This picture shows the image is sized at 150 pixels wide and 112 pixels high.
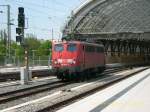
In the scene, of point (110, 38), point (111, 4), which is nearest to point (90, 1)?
point (111, 4)

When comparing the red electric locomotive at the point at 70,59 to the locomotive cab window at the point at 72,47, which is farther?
the locomotive cab window at the point at 72,47

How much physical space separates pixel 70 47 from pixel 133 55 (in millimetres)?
70683

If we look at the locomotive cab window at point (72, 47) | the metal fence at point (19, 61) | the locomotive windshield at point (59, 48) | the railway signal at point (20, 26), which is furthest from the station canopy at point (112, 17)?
the railway signal at point (20, 26)

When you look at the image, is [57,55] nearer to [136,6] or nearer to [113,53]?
[113,53]

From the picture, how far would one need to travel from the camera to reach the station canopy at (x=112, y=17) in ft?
318

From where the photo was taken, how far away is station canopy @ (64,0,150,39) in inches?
3816

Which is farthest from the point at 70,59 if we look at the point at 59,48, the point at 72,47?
the point at 59,48

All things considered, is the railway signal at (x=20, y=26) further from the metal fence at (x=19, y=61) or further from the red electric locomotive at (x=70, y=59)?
the metal fence at (x=19, y=61)

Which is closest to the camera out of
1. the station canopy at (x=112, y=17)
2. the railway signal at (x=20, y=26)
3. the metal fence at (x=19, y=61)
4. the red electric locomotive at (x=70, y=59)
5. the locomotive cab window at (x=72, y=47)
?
the railway signal at (x=20, y=26)

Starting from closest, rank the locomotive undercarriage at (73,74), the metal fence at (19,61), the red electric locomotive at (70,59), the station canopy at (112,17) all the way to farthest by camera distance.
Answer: the locomotive undercarriage at (73,74)
the red electric locomotive at (70,59)
the metal fence at (19,61)
the station canopy at (112,17)

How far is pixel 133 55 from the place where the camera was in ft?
338

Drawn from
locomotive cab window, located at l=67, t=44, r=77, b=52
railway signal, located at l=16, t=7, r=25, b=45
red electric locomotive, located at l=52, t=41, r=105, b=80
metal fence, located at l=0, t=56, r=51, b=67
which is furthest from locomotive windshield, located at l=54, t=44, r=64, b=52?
metal fence, located at l=0, t=56, r=51, b=67

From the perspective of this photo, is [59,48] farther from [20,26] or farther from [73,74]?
[20,26]

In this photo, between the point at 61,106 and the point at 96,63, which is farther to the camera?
the point at 96,63
